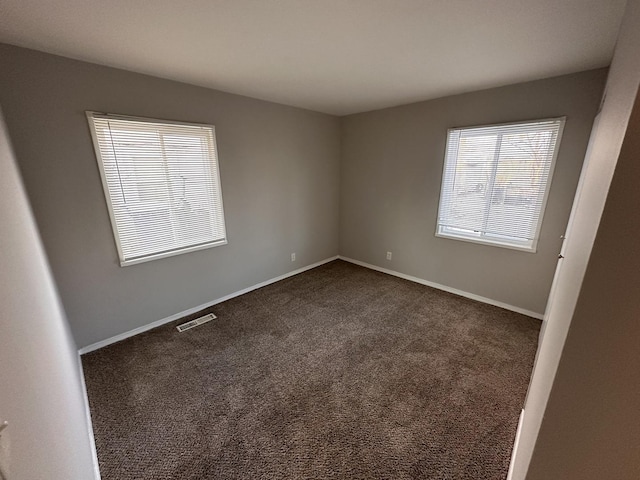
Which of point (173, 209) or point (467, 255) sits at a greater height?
point (173, 209)

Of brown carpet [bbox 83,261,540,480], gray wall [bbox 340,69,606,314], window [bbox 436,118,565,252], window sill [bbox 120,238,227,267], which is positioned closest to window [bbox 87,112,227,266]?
window sill [bbox 120,238,227,267]

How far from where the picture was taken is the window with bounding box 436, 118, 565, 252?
8.20ft

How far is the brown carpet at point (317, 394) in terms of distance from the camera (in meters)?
1.42

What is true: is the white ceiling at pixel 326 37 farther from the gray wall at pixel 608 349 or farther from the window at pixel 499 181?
the gray wall at pixel 608 349

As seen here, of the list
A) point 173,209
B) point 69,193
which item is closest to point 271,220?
point 173,209

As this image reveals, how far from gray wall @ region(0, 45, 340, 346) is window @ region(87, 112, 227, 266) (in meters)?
0.09

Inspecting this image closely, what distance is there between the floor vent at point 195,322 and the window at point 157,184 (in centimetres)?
76

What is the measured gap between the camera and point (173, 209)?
260 cm

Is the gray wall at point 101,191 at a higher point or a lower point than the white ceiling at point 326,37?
lower

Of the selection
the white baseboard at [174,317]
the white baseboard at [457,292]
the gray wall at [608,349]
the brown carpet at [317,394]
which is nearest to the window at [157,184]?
the white baseboard at [174,317]

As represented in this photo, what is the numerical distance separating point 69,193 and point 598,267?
302 cm

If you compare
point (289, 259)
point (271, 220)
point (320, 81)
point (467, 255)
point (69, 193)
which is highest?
point (320, 81)

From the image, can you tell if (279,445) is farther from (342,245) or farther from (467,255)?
(342,245)

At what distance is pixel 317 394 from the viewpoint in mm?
1852
